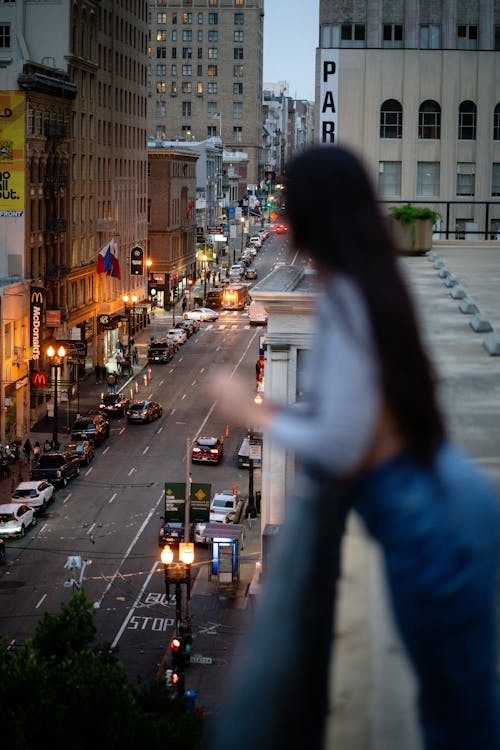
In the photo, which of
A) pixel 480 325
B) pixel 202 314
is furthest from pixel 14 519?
pixel 202 314

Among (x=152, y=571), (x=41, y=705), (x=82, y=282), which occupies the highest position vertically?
(x=82, y=282)

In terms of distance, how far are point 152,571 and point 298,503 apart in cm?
4472

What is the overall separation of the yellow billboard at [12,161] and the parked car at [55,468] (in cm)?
1509

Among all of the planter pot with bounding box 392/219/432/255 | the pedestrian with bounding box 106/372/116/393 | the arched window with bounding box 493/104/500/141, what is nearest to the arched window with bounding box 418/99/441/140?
the arched window with bounding box 493/104/500/141

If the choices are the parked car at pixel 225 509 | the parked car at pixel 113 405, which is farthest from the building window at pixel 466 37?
the parked car at pixel 113 405

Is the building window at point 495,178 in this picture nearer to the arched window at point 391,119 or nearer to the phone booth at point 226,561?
the arched window at point 391,119

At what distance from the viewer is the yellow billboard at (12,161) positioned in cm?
6819

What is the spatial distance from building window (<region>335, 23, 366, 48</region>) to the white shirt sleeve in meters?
55.8

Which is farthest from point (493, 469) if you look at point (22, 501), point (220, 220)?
point (220, 220)

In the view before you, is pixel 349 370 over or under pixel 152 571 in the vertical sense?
over

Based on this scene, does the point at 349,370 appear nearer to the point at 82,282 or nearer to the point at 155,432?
the point at 155,432

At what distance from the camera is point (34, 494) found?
53.7m

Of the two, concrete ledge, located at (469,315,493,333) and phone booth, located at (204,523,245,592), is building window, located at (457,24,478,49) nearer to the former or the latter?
phone booth, located at (204,523,245,592)

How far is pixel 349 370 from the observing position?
279 centimetres
